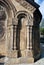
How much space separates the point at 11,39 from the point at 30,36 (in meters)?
1.27

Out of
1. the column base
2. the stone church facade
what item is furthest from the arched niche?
the column base

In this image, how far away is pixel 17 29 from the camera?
12.4 metres

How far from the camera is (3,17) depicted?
12578 mm

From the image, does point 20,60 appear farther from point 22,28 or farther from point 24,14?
point 24,14

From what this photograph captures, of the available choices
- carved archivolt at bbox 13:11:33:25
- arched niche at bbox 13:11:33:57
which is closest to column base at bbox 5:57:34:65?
arched niche at bbox 13:11:33:57

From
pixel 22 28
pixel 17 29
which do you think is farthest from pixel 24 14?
pixel 17 29

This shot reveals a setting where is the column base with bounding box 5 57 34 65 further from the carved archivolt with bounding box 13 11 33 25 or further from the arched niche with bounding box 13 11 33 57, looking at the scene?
the carved archivolt with bounding box 13 11 33 25

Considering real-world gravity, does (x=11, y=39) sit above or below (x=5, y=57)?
above

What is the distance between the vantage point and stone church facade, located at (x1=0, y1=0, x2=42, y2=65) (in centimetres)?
1217

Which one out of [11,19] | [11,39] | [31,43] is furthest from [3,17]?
[31,43]

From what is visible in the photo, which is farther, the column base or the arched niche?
the arched niche

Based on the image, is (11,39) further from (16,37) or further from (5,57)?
(5,57)

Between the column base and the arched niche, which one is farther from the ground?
the arched niche

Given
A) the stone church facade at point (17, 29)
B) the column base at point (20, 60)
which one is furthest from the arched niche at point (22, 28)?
the column base at point (20, 60)
